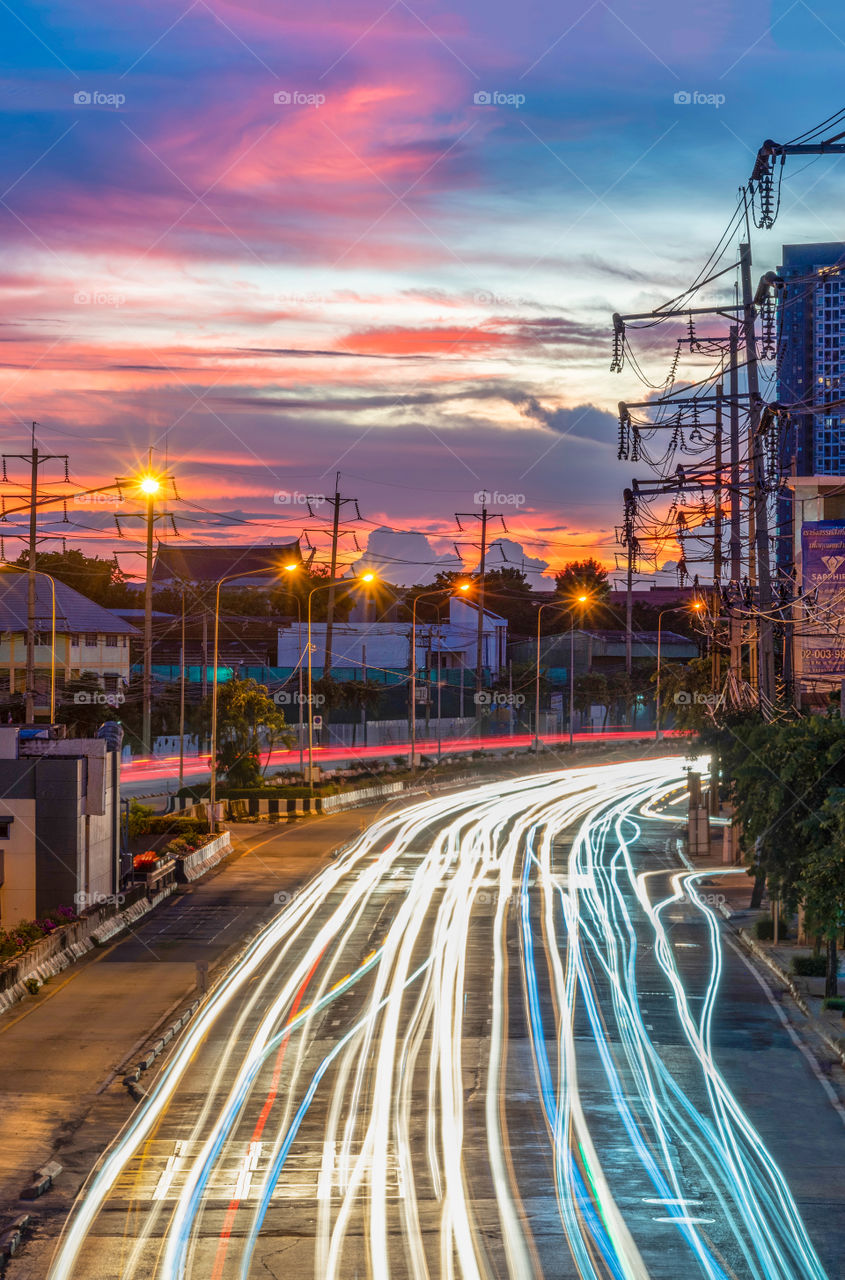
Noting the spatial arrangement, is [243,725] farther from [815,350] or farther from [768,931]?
[815,350]

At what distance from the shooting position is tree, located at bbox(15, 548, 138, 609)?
408ft

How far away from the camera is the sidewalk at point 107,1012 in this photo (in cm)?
1802

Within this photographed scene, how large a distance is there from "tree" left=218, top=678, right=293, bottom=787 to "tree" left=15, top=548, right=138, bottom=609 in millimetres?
61225

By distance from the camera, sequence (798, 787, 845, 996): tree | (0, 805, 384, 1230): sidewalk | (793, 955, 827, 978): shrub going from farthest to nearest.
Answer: (793, 955, 827, 978): shrub
(798, 787, 845, 996): tree
(0, 805, 384, 1230): sidewalk

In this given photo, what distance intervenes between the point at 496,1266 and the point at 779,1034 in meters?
11.2

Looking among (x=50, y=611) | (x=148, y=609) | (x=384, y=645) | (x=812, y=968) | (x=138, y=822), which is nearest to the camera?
(x=812, y=968)

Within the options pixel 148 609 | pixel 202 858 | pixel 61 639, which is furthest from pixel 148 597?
pixel 61 639

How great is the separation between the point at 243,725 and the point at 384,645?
4708cm

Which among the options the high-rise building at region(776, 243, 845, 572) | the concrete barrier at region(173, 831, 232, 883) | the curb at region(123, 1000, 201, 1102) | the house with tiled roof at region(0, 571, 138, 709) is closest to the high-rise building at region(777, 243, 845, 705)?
the curb at region(123, 1000, 201, 1102)

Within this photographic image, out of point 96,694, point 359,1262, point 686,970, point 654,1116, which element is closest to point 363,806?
point 96,694

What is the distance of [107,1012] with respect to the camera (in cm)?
2500

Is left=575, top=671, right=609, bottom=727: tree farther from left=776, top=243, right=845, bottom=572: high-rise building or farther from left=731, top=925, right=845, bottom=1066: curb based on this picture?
left=731, top=925, right=845, bottom=1066: curb

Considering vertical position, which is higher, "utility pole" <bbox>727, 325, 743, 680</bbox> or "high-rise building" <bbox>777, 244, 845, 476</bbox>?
"high-rise building" <bbox>777, 244, 845, 476</bbox>

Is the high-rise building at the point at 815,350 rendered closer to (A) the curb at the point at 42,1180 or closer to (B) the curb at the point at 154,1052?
(B) the curb at the point at 154,1052
